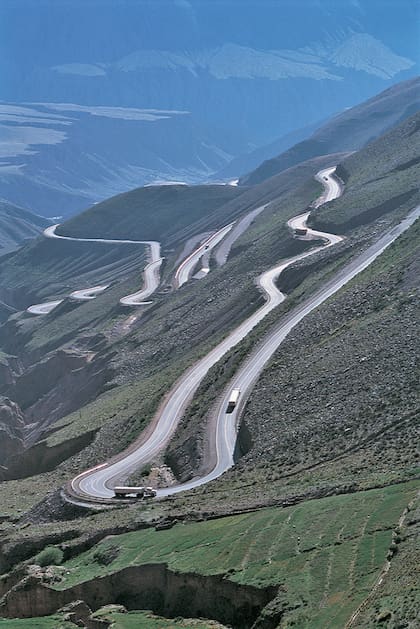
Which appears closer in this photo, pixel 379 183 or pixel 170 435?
pixel 170 435

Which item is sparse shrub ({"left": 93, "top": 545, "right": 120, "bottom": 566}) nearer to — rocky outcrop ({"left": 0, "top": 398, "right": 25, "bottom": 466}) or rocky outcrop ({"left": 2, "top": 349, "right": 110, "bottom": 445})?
rocky outcrop ({"left": 0, "top": 398, "right": 25, "bottom": 466})

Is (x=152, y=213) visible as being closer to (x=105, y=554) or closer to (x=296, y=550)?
(x=105, y=554)

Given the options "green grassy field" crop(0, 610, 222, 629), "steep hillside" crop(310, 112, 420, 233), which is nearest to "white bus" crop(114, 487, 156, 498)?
"green grassy field" crop(0, 610, 222, 629)

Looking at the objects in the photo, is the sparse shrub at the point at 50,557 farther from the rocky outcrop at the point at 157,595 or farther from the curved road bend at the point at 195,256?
the curved road bend at the point at 195,256

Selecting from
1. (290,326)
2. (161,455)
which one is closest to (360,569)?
(161,455)

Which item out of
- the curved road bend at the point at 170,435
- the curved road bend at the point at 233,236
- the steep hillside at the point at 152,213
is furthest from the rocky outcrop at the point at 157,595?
the steep hillside at the point at 152,213

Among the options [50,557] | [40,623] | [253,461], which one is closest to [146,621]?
[40,623]

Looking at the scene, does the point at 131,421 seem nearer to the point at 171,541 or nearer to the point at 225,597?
the point at 171,541
